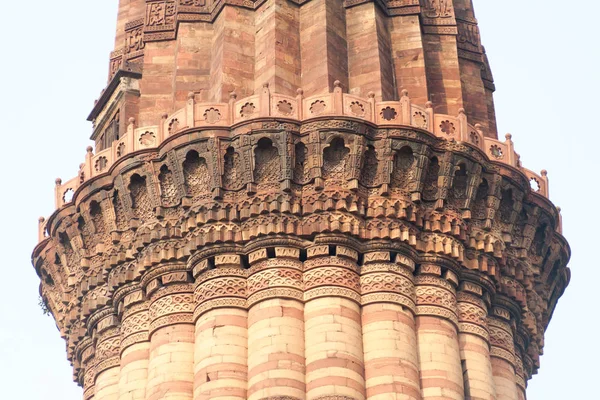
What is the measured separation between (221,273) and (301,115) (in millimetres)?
2661

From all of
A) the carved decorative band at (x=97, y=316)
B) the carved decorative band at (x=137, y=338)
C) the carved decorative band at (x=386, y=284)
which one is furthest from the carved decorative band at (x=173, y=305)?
the carved decorative band at (x=386, y=284)

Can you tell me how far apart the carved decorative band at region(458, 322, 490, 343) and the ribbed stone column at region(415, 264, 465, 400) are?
0.73ft

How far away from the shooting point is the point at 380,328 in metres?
30.4

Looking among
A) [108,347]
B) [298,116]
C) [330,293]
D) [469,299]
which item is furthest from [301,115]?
[108,347]

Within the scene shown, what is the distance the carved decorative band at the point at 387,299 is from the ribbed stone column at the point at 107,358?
402 centimetres

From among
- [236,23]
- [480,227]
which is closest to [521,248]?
[480,227]

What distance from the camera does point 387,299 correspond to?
30.8m

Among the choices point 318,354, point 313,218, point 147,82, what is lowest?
point 318,354

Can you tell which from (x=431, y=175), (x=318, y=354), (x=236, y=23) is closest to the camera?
(x=318, y=354)

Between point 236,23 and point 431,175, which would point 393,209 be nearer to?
point 431,175

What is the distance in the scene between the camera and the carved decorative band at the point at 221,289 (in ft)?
101

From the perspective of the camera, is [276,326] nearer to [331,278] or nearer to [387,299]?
[331,278]

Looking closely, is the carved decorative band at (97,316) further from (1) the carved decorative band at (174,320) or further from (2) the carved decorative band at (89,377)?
(1) the carved decorative band at (174,320)

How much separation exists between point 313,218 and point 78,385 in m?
5.18
